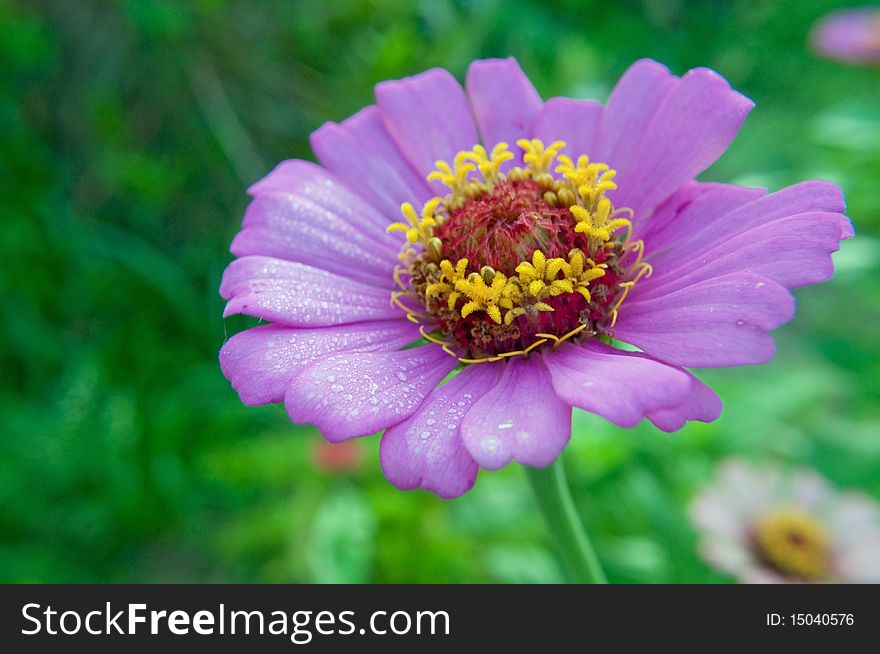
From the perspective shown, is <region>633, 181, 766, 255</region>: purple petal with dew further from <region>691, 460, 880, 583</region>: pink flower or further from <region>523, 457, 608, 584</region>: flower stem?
<region>691, 460, 880, 583</region>: pink flower

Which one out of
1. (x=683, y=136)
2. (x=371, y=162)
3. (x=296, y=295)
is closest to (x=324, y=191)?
(x=371, y=162)

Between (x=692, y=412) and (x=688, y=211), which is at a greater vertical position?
(x=688, y=211)

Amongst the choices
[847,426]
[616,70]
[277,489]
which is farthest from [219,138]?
[847,426]

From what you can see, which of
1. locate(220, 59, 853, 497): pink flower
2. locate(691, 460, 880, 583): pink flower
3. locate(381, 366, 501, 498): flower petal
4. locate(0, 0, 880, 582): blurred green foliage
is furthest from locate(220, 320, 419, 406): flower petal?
locate(0, 0, 880, 582): blurred green foliage

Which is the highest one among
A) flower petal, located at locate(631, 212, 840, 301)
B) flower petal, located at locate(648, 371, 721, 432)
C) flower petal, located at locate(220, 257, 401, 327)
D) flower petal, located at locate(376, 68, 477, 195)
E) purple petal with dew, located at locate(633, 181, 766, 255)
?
flower petal, located at locate(376, 68, 477, 195)

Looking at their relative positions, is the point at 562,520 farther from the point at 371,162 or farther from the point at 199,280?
the point at 199,280
